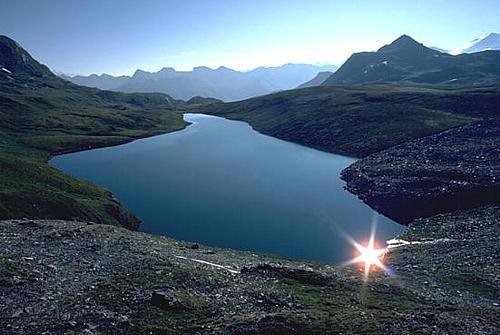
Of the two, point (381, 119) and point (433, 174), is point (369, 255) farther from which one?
point (381, 119)

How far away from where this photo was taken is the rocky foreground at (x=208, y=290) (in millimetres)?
29594

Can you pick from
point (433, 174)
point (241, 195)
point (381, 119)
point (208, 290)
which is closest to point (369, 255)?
point (208, 290)

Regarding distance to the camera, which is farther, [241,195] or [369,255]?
[241,195]

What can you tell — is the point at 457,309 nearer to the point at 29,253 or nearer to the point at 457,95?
the point at 29,253

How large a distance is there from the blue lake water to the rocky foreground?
14.9 m

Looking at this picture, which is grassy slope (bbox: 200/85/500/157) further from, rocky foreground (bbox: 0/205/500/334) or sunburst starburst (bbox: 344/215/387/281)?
rocky foreground (bbox: 0/205/500/334)

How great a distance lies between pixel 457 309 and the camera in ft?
114

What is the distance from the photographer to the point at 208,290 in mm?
36406

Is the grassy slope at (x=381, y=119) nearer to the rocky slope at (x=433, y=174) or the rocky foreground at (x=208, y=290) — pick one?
the rocky slope at (x=433, y=174)

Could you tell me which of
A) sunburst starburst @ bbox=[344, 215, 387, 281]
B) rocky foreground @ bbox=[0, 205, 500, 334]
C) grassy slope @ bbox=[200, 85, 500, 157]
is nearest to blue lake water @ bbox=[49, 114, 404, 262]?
sunburst starburst @ bbox=[344, 215, 387, 281]

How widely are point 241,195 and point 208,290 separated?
52.8 metres

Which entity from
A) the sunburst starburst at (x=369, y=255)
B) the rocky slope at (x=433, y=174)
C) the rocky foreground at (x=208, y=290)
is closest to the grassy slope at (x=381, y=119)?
the rocky slope at (x=433, y=174)

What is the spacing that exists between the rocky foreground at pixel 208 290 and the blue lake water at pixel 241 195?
1487 cm

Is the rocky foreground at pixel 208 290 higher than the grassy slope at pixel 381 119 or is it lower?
lower
